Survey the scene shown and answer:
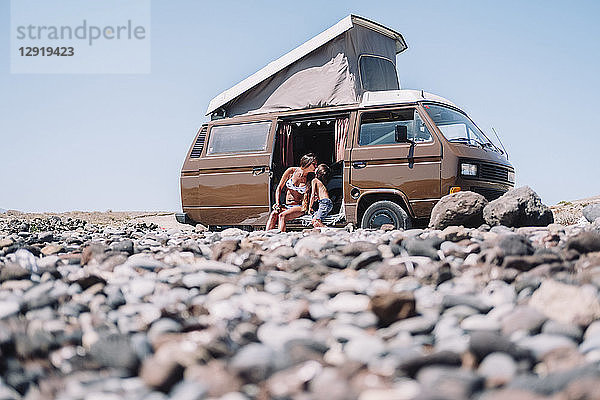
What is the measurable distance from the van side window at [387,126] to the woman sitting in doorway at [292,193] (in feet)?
4.26

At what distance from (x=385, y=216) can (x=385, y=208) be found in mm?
115

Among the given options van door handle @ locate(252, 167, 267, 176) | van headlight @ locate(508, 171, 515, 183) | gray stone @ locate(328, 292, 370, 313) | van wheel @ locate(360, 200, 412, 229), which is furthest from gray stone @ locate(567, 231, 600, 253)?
van door handle @ locate(252, 167, 267, 176)

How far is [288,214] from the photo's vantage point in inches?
362

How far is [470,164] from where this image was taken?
820 centimetres

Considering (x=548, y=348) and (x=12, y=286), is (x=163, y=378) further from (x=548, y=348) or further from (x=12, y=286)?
(x=12, y=286)

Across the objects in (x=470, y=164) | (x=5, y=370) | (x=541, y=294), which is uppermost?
(x=470, y=164)

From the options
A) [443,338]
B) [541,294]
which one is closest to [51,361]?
[443,338]

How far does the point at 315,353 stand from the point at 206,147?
787cm

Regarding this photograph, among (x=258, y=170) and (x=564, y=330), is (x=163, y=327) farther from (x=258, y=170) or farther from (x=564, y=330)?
(x=258, y=170)

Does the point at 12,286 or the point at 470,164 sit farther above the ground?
the point at 470,164

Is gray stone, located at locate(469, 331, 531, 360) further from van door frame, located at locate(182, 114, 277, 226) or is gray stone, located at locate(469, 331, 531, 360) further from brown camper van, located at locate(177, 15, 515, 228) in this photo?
van door frame, located at locate(182, 114, 277, 226)

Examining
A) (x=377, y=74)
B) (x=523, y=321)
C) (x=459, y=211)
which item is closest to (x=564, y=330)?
(x=523, y=321)

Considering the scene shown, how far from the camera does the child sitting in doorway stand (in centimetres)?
913

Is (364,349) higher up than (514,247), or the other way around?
(514,247)
